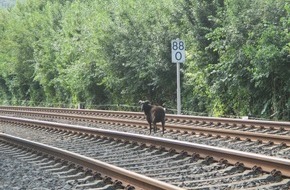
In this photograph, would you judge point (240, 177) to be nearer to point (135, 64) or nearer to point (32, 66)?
point (135, 64)

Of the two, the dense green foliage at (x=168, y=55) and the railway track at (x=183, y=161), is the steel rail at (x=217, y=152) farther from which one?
the dense green foliage at (x=168, y=55)

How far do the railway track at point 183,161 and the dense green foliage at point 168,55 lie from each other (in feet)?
19.0

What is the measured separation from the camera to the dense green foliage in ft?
57.8

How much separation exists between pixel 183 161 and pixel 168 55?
13473 mm

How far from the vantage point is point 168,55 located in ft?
76.8

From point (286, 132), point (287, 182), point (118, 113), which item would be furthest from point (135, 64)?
point (287, 182)

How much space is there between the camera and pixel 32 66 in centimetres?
4369

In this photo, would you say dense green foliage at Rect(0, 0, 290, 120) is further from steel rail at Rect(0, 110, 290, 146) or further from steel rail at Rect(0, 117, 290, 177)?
steel rail at Rect(0, 117, 290, 177)

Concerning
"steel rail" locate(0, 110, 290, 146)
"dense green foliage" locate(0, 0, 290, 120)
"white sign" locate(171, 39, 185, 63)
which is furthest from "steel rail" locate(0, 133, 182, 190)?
"white sign" locate(171, 39, 185, 63)

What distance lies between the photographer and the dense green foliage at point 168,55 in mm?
17625

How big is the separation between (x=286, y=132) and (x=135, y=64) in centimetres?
1302

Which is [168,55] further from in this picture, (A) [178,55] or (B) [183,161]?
(B) [183,161]

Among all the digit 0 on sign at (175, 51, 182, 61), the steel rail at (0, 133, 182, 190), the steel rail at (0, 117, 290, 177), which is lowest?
the steel rail at (0, 133, 182, 190)

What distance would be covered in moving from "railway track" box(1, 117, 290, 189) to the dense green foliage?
5.78 metres
